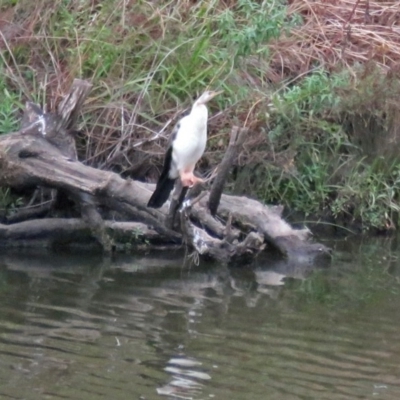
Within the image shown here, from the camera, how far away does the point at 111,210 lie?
702 centimetres

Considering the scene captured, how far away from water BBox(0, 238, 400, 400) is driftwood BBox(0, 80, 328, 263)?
6.0 inches

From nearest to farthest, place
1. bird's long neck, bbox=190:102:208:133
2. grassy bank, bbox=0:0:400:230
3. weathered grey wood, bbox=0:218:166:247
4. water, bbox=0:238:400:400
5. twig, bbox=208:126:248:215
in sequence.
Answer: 1. water, bbox=0:238:400:400
2. twig, bbox=208:126:248:215
3. bird's long neck, bbox=190:102:208:133
4. weathered grey wood, bbox=0:218:166:247
5. grassy bank, bbox=0:0:400:230

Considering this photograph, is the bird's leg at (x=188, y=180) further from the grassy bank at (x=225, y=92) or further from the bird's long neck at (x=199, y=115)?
the grassy bank at (x=225, y=92)

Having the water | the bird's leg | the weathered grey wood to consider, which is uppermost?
the bird's leg

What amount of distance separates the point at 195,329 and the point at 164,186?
5.11 ft

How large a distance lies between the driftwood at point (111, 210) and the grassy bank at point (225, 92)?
607 mm

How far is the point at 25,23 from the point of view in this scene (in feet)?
27.5

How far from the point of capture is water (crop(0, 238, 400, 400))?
14.0 feet

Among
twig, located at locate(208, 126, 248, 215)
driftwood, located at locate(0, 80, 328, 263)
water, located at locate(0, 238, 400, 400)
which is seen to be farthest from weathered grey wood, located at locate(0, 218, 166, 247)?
twig, located at locate(208, 126, 248, 215)

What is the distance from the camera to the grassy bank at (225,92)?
763cm

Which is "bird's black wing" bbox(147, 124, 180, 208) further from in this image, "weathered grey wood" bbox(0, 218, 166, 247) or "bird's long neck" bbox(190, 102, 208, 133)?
"weathered grey wood" bbox(0, 218, 166, 247)

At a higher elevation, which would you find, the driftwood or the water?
the driftwood

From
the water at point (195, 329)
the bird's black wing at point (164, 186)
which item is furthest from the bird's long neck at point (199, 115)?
the water at point (195, 329)

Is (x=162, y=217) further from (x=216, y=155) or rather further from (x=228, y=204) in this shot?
(x=216, y=155)
